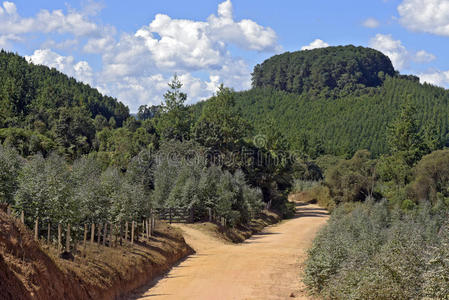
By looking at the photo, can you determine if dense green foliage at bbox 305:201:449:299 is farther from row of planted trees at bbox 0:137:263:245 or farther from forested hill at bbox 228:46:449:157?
forested hill at bbox 228:46:449:157

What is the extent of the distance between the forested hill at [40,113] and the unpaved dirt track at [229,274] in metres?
31.4

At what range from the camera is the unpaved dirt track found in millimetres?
18219

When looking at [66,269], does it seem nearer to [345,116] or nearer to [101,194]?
[101,194]

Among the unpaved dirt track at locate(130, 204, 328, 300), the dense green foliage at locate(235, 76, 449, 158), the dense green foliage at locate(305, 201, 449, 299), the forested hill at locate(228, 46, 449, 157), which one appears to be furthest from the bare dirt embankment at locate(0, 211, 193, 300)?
the dense green foliage at locate(235, 76, 449, 158)

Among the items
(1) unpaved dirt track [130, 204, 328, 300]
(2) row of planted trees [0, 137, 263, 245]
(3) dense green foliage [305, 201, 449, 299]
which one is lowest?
(1) unpaved dirt track [130, 204, 328, 300]

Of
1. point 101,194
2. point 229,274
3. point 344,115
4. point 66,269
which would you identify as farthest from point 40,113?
point 344,115

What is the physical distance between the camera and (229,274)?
863 inches

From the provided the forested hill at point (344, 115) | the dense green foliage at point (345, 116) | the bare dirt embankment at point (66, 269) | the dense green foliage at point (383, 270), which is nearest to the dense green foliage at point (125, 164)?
the bare dirt embankment at point (66, 269)

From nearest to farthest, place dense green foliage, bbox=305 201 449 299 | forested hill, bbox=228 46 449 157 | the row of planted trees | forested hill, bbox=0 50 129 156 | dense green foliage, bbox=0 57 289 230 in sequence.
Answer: dense green foliage, bbox=305 201 449 299 → the row of planted trees → dense green foliage, bbox=0 57 289 230 → forested hill, bbox=0 50 129 156 → forested hill, bbox=228 46 449 157

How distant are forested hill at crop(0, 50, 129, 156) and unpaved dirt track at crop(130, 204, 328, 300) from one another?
3143 cm

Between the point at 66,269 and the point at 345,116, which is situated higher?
the point at 345,116

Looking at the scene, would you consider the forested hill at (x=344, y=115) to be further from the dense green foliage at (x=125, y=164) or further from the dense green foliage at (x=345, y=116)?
the dense green foliage at (x=125, y=164)

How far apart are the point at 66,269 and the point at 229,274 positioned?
9.26 metres

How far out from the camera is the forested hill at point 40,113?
61931 millimetres
